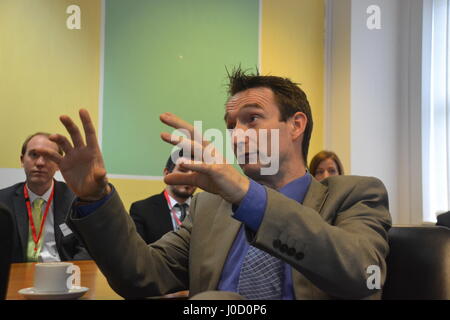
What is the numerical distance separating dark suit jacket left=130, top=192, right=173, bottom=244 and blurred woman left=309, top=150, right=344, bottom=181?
1.37 meters

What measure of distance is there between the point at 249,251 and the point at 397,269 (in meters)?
0.42

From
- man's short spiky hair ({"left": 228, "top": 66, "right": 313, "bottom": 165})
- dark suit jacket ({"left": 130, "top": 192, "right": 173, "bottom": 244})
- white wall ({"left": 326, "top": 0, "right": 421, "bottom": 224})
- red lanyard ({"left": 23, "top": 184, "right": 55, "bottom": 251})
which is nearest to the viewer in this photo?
man's short spiky hair ({"left": 228, "top": 66, "right": 313, "bottom": 165})

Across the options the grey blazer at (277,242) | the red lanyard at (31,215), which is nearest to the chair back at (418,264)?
the grey blazer at (277,242)

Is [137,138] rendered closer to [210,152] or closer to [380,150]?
[380,150]

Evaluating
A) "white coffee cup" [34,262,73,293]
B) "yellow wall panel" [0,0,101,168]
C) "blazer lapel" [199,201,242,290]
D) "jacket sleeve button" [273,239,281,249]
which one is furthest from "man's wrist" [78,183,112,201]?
"yellow wall panel" [0,0,101,168]

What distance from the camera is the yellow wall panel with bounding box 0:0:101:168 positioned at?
12.9ft

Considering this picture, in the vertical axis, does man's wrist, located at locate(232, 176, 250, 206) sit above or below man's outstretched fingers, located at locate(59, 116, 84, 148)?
below

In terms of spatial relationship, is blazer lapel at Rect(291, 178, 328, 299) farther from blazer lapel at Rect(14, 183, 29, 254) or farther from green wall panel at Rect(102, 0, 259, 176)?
green wall panel at Rect(102, 0, 259, 176)

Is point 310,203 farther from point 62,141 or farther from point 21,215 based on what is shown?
point 21,215

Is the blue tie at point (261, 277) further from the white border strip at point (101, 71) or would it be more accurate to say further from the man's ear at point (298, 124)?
the white border strip at point (101, 71)

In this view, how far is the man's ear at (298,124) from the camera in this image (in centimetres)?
173

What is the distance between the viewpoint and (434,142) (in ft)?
15.3

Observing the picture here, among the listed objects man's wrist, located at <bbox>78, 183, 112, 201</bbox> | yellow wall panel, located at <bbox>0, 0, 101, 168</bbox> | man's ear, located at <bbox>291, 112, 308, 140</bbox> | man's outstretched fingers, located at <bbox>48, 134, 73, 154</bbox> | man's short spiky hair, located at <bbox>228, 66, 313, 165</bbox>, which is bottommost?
man's wrist, located at <bbox>78, 183, 112, 201</bbox>

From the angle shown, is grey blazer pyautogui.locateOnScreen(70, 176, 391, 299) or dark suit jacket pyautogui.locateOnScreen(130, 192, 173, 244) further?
dark suit jacket pyautogui.locateOnScreen(130, 192, 173, 244)
